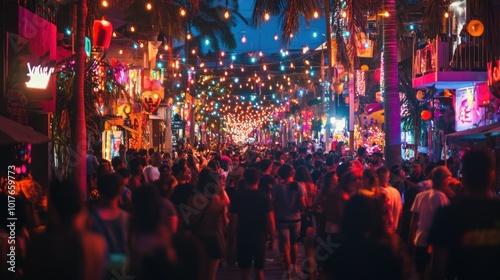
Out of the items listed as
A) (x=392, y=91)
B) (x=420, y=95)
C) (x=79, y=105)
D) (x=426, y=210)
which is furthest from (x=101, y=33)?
(x=426, y=210)

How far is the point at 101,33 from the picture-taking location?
22.2 metres

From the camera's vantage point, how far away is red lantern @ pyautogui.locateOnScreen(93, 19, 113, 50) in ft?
72.2

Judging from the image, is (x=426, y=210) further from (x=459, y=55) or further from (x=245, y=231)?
(x=459, y=55)

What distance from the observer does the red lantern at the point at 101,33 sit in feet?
72.2

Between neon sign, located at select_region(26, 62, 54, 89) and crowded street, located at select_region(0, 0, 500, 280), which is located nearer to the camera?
crowded street, located at select_region(0, 0, 500, 280)

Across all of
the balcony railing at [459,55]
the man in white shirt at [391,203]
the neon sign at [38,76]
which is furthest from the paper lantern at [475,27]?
the neon sign at [38,76]

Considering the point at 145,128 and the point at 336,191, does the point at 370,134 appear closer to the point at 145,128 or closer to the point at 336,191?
the point at 145,128

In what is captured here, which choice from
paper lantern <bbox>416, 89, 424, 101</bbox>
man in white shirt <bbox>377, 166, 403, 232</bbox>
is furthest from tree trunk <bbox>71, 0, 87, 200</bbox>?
paper lantern <bbox>416, 89, 424, 101</bbox>

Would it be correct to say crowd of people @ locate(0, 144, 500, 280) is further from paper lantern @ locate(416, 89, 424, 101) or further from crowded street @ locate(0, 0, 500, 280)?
paper lantern @ locate(416, 89, 424, 101)

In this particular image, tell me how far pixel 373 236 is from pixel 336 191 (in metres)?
4.86

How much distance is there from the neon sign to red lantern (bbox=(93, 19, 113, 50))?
458 cm

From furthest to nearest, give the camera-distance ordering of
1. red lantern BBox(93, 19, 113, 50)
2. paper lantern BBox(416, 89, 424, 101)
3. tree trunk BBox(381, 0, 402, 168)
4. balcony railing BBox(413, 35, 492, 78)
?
paper lantern BBox(416, 89, 424, 101), balcony railing BBox(413, 35, 492, 78), red lantern BBox(93, 19, 113, 50), tree trunk BBox(381, 0, 402, 168)

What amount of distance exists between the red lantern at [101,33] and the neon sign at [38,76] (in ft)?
15.0

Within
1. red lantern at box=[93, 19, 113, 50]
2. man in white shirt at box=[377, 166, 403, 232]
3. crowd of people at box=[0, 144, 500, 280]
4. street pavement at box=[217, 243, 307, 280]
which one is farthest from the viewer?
red lantern at box=[93, 19, 113, 50]
